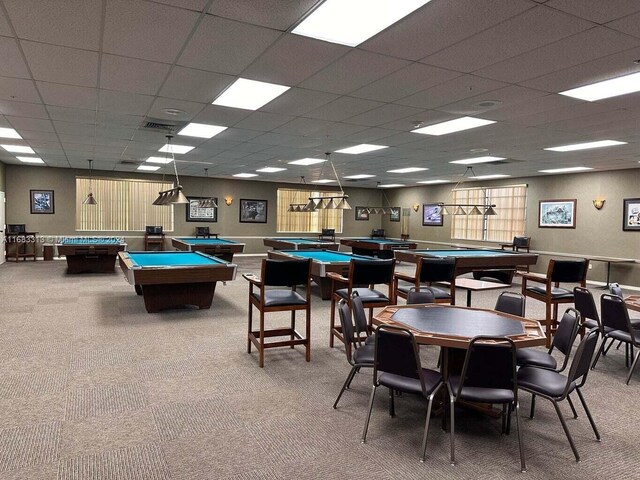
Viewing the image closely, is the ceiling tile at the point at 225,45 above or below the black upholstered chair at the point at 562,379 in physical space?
above

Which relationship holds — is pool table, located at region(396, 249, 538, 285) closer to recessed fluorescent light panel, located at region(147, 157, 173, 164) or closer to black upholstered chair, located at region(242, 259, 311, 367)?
black upholstered chair, located at region(242, 259, 311, 367)

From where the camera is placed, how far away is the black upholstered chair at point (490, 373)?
7.84 feet

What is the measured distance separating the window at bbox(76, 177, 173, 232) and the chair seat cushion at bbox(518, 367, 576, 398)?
1257 cm

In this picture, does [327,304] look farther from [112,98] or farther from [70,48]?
[70,48]

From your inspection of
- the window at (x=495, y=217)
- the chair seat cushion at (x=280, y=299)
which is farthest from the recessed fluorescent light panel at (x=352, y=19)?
the window at (x=495, y=217)

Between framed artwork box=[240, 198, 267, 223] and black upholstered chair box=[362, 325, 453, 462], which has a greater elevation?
framed artwork box=[240, 198, 267, 223]

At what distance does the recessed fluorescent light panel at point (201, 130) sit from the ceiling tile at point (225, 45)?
2447mm

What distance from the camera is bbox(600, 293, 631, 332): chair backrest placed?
12.7 ft

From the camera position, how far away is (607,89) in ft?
13.0

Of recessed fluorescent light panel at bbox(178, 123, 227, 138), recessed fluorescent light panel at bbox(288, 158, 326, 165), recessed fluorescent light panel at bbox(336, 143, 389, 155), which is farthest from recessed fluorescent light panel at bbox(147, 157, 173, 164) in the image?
recessed fluorescent light panel at bbox(336, 143, 389, 155)

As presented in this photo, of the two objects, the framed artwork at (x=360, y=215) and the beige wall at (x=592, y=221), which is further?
the framed artwork at (x=360, y=215)

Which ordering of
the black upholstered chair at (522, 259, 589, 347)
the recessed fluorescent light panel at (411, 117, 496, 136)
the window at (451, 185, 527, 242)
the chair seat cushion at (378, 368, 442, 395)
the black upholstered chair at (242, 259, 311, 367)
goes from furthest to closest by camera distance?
the window at (451, 185, 527, 242)
the recessed fluorescent light panel at (411, 117, 496, 136)
the black upholstered chair at (522, 259, 589, 347)
the black upholstered chair at (242, 259, 311, 367)
the chair seat cushion at (378, 368, 442, 395)

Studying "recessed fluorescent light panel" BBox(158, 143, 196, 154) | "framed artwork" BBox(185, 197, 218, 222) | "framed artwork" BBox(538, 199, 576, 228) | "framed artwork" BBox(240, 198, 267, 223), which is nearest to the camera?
"recessed fluorescent light panel" BBox(158, 143, 196, 154)

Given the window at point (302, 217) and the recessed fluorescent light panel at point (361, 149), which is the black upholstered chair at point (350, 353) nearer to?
the recessed fluorescent light panel at point (361, 149)
